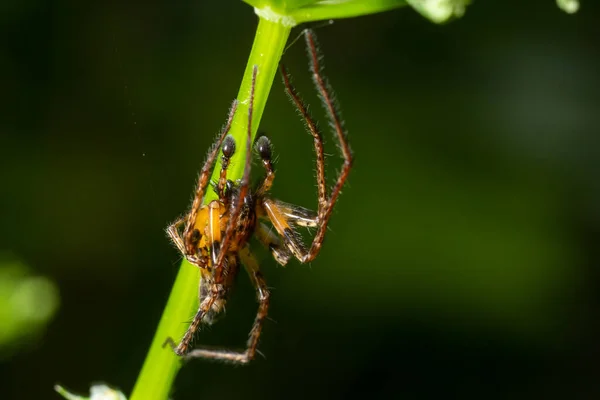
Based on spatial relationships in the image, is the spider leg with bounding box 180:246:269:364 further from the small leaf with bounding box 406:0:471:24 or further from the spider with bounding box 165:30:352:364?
the small leaf with bounding box 406:0:471:24

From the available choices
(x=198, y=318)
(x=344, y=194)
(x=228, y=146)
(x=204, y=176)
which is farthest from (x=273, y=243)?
(x=344, y=194)

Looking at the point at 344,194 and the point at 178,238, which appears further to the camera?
the point at 344,194

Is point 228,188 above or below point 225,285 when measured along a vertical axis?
above

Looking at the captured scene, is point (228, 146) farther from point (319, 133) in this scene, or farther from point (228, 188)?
point (319, 133)

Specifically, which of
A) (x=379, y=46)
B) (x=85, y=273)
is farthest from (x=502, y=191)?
(x=85, y=273)

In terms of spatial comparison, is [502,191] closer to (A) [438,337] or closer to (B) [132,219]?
(A) [438,337]

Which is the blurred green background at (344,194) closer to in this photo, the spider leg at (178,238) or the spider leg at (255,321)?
the spider leg at (255,321)

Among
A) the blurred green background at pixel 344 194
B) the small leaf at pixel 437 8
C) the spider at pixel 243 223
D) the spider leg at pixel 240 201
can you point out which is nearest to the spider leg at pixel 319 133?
the spider at pixel 243 223
